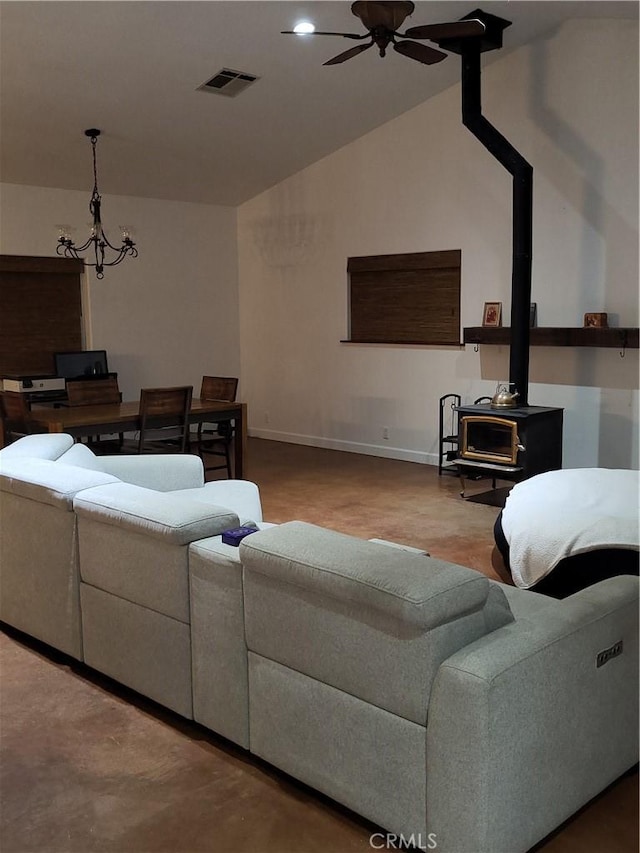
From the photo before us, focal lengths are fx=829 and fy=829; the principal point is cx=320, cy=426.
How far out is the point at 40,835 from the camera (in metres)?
2.16

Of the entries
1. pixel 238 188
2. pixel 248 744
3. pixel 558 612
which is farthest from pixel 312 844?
pixel 238 188

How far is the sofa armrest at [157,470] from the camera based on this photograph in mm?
4141

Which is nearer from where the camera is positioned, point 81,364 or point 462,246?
point 462,246

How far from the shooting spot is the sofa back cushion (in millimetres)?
1923

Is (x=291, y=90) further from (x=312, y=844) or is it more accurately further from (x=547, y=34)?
(x=312, y=844)

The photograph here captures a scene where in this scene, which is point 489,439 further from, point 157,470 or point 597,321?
point 157,470

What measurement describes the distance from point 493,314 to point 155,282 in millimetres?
3531

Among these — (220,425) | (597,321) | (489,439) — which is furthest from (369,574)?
(220,425)

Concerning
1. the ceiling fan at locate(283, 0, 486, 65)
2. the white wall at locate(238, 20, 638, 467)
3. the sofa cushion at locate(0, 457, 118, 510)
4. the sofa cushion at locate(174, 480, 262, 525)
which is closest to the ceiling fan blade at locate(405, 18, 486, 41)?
the ceiling fan at locate(283, 0, 486, 65)

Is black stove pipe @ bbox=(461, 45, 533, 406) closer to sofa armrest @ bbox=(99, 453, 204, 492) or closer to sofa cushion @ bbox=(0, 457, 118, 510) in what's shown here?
sofa armrest @ bbox=(99, 453, 204, 492)

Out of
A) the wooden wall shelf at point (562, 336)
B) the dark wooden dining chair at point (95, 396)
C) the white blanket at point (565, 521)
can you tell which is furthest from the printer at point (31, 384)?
the white blanket at point (565, 521)

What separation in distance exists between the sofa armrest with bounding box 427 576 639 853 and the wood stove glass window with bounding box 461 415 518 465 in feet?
11.4

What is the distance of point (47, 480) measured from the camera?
10.3 feet
